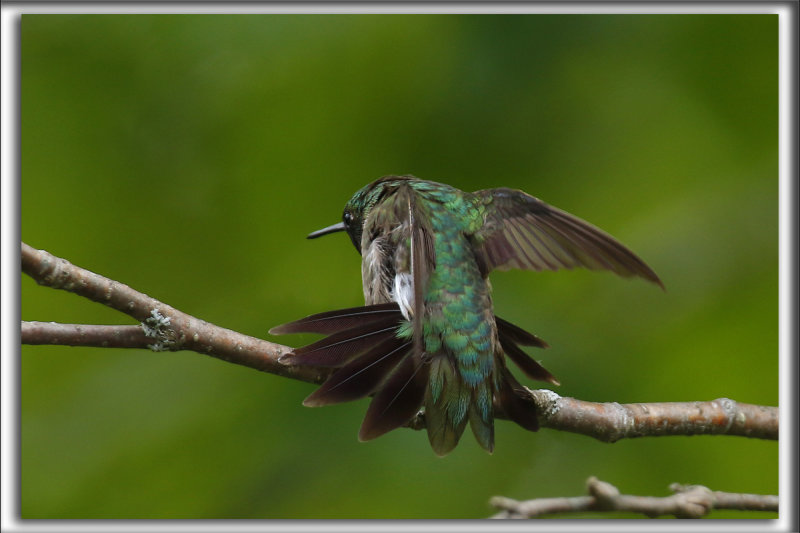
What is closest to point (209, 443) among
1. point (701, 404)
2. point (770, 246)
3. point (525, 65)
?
point (701, 404)

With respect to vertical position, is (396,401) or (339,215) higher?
(339,215)

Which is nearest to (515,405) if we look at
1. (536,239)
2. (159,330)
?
(536,239)

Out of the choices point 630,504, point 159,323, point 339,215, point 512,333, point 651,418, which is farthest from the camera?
point 339,215

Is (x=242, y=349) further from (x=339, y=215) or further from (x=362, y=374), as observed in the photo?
(x=339, y=215)

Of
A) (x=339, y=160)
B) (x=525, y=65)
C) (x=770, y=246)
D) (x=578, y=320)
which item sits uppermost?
(x=525, y=65)

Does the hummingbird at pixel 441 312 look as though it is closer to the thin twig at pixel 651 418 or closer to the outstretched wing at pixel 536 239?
the outstretched wing at pixel 536 239

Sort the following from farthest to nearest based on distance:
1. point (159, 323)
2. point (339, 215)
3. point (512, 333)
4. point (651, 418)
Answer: point (339, 215) < point (512, 333) < point (651, 418) < point (159, 323)

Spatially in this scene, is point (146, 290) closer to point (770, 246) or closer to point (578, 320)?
point (578, 320)

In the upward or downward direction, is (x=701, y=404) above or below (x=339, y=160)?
below
